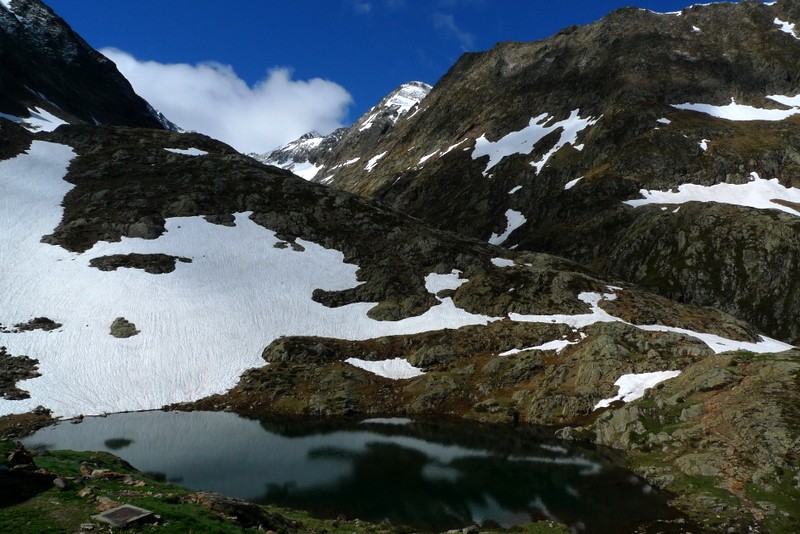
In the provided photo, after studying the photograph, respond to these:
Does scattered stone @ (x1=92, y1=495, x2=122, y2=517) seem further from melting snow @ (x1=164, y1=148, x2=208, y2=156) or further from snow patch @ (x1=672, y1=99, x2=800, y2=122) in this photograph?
snow patch @ (x1=672, y1=99, x2=800, y2=122)

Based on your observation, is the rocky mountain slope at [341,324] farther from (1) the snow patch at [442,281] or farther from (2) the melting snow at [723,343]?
(2) the melting snow at [723,343]

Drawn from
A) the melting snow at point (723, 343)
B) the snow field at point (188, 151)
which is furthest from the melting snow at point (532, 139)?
the melting snow at point (723, 343)

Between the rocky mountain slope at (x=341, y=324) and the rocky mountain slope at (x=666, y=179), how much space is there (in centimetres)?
215

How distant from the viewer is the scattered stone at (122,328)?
67.1 metres

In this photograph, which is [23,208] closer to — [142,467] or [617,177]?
[142,467]

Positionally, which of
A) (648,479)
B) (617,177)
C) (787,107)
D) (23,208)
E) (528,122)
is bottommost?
(648,479)

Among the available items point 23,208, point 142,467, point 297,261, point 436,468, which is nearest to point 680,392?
point 436,468

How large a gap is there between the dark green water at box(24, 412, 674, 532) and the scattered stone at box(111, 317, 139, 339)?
48.5 ft

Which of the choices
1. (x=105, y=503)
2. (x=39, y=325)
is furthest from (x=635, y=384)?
(x=39, y=325)

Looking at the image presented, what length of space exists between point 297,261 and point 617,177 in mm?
103411

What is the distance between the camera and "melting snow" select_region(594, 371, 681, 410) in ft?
Result: 178

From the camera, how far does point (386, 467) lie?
41.6 meters

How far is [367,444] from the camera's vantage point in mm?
48375

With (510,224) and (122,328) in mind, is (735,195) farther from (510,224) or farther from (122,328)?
(122,328)
